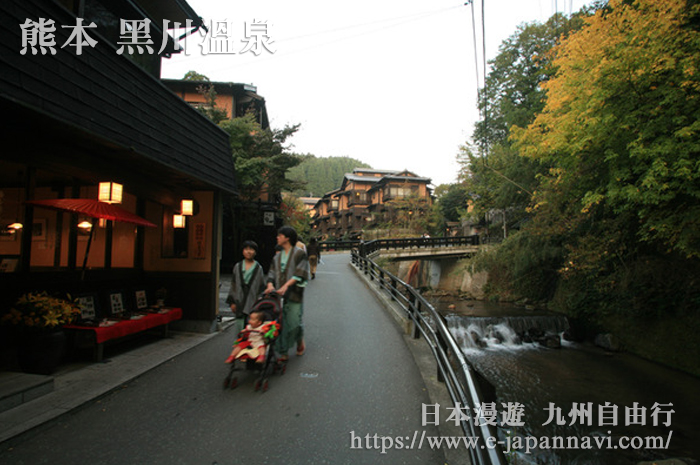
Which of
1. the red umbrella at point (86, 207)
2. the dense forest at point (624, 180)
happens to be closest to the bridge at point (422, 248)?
the dense forest at point (624, 180)

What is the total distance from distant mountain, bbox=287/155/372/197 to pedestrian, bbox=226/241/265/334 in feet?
258

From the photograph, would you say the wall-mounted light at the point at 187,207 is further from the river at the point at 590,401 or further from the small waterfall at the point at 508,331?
the small waterfall at the point at 508,331

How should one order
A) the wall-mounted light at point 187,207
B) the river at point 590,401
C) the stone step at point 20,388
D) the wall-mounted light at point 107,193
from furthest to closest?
1. the wall-mounted light at point 187,207
2. the river at point 590,401
3. the wall-mounted light at point 107,193
4. the stone step at point 20,388

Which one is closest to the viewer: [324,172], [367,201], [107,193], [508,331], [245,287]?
[245,287]

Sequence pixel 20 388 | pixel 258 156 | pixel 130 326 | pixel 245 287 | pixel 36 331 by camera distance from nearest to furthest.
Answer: pixel 20 388 < pixel 36 331 < pixel 245 287 < pixel 130 326 < pixel 258 156

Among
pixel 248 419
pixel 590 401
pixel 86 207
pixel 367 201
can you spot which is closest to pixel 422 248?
pixel 590 401

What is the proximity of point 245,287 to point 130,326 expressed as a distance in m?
2.39

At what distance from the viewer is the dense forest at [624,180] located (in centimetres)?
730

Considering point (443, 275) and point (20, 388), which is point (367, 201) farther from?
point (20, 388)

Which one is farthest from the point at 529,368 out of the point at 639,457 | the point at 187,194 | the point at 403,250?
the point at 403,250

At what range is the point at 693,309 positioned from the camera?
33.4 feet

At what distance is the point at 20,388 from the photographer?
3.63 m

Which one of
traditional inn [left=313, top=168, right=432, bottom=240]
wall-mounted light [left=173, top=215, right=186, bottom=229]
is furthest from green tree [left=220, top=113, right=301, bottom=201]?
traditional inn [left=313, top=168, right=432, bottom=240]

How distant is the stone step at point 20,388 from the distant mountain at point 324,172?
79.9 metres
